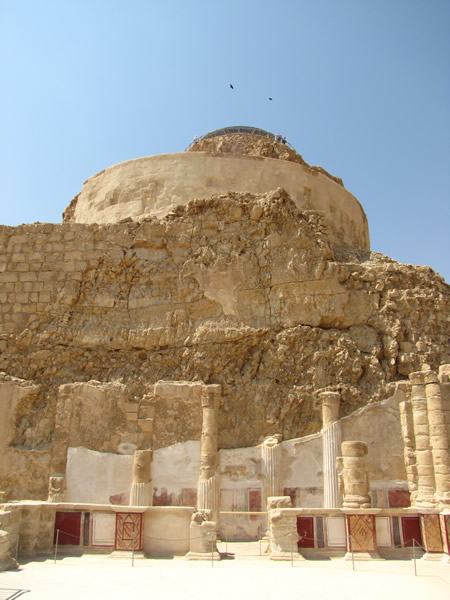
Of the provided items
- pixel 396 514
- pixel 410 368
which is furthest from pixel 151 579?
pixel 410 368

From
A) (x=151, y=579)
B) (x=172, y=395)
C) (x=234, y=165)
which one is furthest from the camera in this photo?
(x=234, y=165)

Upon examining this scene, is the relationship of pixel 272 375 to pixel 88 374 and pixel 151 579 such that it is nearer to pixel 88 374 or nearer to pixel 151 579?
pixel 88 374

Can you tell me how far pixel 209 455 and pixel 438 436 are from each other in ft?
14.0

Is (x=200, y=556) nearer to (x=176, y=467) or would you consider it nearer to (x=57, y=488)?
(x=176, y=467)

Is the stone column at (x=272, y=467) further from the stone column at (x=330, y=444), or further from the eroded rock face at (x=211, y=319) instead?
the stone column at (x=330, y=444)

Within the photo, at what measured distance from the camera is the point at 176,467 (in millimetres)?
11516

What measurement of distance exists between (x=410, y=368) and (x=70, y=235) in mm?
8279

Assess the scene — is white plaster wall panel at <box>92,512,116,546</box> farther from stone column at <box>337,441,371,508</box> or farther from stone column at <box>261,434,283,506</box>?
stone column at <box>337,441,371,508</box>

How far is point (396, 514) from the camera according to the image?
917 cm

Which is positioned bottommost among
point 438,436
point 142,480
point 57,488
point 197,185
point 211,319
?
point 57,488

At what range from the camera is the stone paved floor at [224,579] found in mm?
6324

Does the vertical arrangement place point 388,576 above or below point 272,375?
below

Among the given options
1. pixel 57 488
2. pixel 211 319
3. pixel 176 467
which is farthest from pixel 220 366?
pixel 57 488

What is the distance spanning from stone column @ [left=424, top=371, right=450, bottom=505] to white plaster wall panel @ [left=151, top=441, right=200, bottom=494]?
4.43 m
